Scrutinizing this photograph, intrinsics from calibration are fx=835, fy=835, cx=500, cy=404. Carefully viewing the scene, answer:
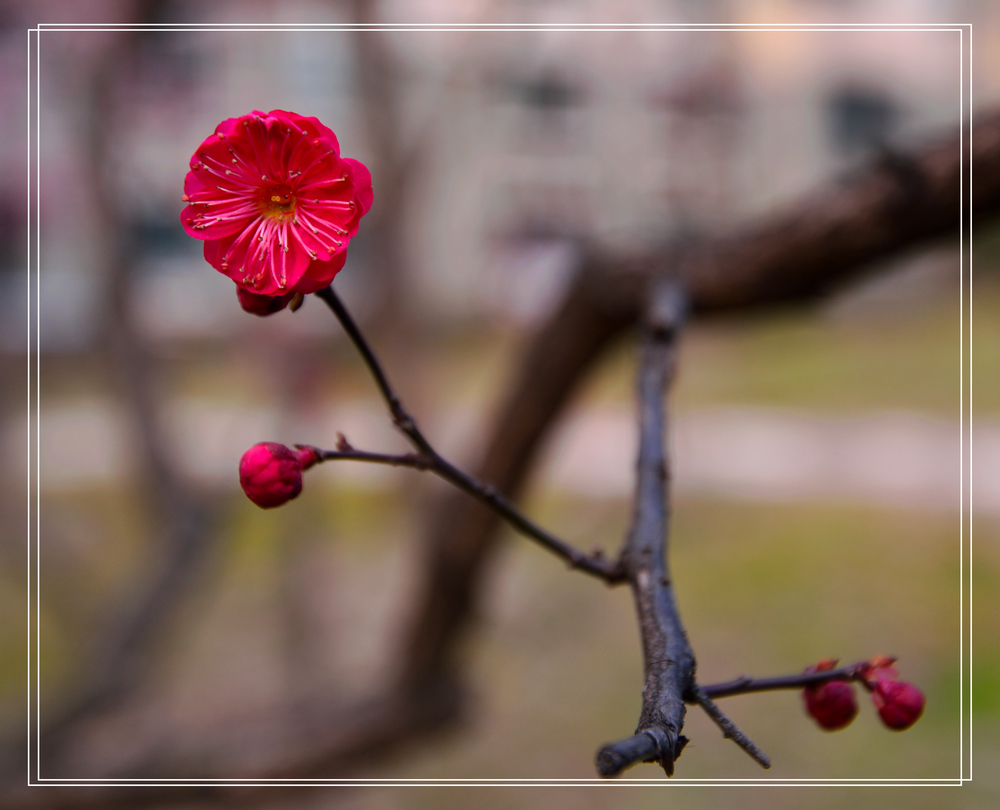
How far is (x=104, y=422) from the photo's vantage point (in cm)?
400

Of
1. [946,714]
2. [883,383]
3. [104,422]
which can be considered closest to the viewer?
[946,714]

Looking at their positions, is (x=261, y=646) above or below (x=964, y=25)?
below

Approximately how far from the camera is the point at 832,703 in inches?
20.1

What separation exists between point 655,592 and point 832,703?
0.15 meters

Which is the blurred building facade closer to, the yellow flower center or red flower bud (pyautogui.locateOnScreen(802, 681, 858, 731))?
the yellow flower center

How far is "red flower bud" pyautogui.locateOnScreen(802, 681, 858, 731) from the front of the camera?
508 mm

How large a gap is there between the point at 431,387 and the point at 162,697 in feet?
3.74

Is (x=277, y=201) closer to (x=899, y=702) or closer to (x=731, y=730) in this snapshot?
(x=731, y=730)

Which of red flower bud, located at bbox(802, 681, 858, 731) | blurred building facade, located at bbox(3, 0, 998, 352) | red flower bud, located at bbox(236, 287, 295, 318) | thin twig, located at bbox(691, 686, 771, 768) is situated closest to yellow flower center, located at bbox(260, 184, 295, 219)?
red flower bud, located at bbox(236, 287, 295, 318)

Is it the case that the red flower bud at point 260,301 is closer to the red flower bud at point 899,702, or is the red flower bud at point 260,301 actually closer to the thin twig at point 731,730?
the thin twig at point 731,730

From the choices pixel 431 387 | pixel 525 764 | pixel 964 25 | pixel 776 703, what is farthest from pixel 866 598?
pixel 964 25

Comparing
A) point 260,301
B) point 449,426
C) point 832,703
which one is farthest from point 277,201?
point 449,426

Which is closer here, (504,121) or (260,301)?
(260,301)

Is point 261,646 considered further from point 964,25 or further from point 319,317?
point 964,25
